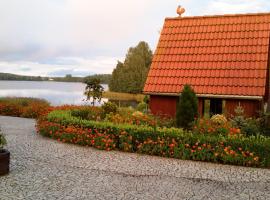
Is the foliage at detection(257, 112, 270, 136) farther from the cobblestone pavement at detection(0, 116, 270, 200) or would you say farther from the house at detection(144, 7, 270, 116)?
the cobblestone pavement at detection(0, 116, 270, 200)

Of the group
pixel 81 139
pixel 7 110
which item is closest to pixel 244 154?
pixel 81 139

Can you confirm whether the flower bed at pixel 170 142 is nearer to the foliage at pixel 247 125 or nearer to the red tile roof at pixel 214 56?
the foliage at pixel 247 125

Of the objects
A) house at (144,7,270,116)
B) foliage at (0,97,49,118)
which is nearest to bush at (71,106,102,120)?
house at (144,7,270,116)

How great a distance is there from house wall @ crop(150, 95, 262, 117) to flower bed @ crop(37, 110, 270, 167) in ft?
13.8

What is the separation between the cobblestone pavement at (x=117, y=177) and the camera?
7.98 m

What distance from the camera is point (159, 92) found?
17.5 meters

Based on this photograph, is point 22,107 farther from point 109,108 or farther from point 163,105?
point 163,105

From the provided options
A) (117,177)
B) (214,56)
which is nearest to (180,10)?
(214,56)

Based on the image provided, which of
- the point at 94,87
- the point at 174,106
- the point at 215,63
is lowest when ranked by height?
the point at 174,106

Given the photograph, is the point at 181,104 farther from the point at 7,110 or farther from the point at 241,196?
the point at 7,110

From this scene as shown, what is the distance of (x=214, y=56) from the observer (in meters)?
17.7

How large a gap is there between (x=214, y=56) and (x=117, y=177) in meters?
10.3

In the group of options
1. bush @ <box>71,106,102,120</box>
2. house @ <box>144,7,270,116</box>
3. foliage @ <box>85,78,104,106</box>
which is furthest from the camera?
foliage @ <box>85,78,104,106</box>

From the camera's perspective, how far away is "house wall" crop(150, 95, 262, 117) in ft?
53.2
